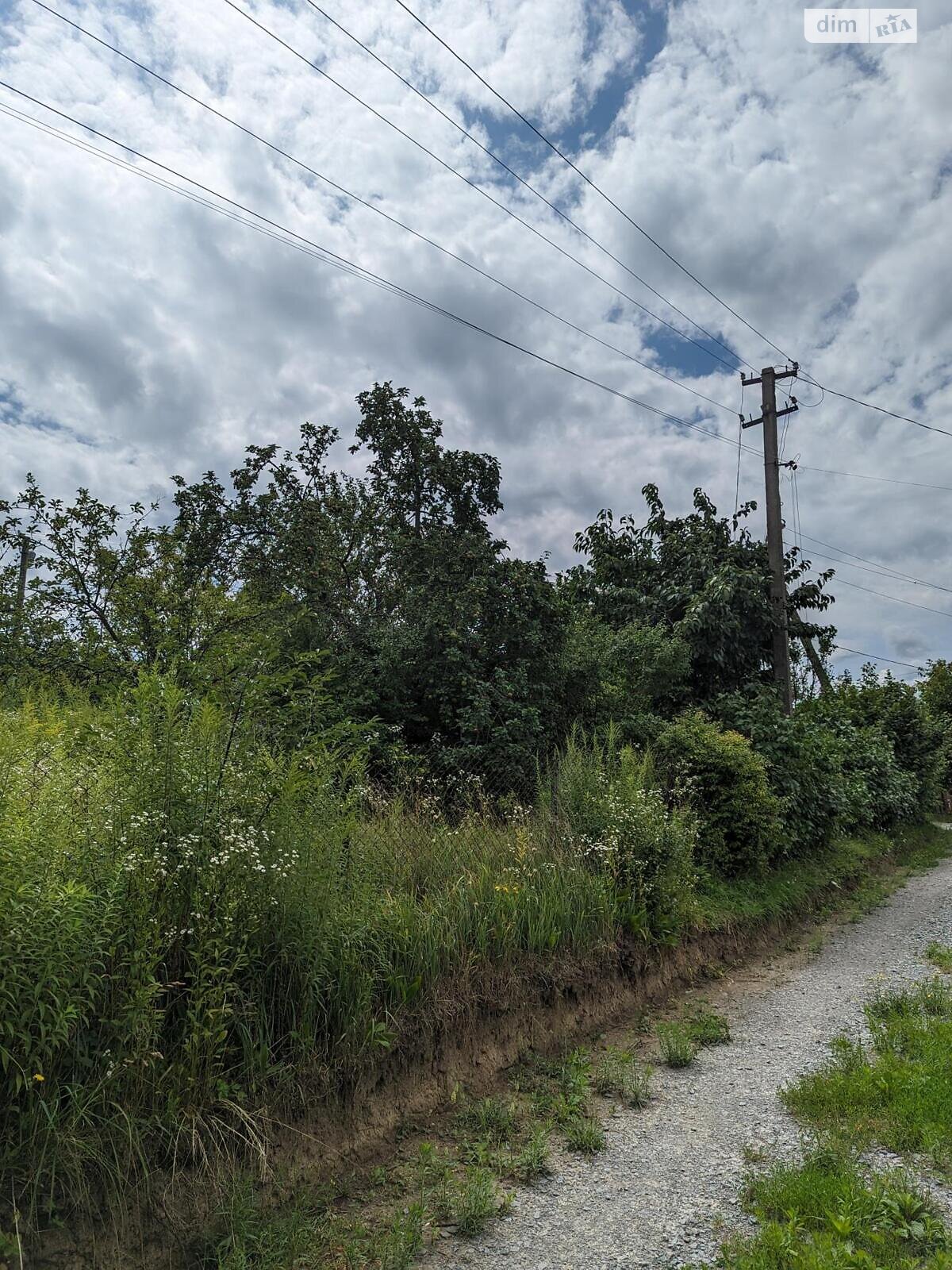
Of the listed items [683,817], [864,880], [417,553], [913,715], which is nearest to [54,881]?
[683,817]

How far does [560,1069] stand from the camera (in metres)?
4.61

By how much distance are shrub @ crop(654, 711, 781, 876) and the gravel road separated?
1.92 metres

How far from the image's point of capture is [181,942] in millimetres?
3117

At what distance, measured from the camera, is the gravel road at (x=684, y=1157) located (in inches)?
117

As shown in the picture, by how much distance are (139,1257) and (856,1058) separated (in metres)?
4.04

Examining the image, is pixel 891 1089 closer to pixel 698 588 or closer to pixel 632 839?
pixel 632 839

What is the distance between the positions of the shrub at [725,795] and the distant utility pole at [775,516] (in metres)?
5.21

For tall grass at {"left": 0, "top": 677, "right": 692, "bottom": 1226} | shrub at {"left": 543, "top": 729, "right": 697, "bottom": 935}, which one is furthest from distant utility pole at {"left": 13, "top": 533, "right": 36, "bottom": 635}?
shrub at {"left": 543, "top": 729, "right": 697, "bottom": 935}

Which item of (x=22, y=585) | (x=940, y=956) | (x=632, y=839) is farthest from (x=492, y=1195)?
(x=22, y=585)

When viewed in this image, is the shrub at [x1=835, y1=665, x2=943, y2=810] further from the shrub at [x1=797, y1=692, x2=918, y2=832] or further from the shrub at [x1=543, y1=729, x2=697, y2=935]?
the shrub at [x1=543, y1=729, x2=697, y2=935]

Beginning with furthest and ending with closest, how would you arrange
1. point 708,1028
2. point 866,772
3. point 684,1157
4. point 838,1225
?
point 866,772
point 708,1028
point 684,1157
point 838,1225

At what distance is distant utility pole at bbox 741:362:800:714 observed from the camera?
1359 cm

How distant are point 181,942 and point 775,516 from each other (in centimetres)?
1307

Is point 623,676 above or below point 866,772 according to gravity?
above
